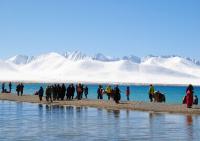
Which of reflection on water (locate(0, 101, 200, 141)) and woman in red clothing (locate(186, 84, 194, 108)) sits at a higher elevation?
woman in red clothing (locate(186, 84, 194, 108))

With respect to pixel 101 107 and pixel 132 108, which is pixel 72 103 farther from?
pixel 132 108

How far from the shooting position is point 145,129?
2894 cm

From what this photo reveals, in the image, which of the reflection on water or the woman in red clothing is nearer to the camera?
the reflection on water

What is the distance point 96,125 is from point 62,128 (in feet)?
8.55

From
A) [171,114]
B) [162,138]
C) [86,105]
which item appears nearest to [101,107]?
[86,105]

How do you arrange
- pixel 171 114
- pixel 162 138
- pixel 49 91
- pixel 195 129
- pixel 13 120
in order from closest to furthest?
1. pixel 162 138
2. pixel 195 129
3. pixel 13 120
4. pixel 171 114
5. pixel 49 91

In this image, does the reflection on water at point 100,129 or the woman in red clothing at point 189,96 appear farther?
the woman in red clothing at point 189,96

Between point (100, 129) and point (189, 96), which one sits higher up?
point (189, 96)

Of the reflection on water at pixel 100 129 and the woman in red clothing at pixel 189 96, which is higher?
the woman in red clothing at pixel 189 96

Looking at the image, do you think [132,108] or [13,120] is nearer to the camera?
[13,120]

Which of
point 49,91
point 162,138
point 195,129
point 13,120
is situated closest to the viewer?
point 162,138

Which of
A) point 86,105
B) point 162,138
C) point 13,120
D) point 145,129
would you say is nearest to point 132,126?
point 145,129

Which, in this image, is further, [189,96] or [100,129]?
[189,96]

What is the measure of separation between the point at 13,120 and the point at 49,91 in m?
25.0
